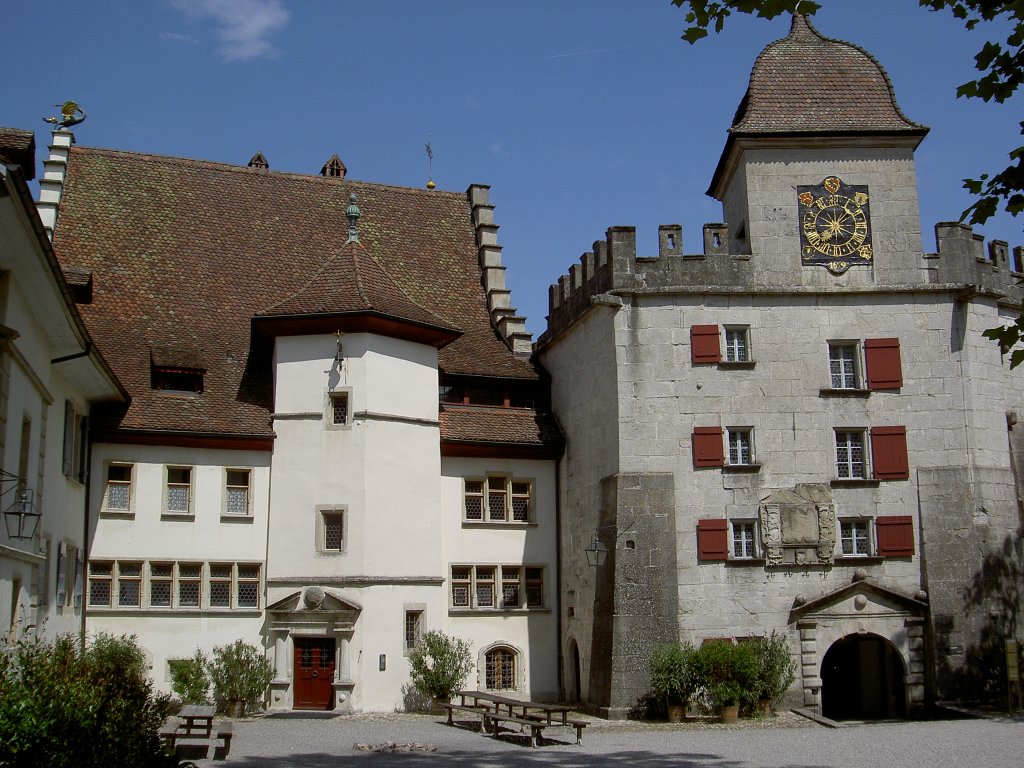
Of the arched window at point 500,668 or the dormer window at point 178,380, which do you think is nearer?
the dormer window at point 178,380

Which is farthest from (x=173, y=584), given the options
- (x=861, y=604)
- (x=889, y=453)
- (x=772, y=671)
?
(x=889, y=453)

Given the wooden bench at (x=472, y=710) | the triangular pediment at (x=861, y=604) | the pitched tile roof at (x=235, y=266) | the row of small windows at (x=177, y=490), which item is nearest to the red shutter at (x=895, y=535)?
the triangular pediment at (x=861, y=604)

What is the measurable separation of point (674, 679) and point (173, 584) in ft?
35.1

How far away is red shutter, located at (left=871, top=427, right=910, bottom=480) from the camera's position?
82.7ft

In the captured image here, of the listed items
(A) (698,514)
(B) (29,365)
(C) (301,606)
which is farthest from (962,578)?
(B) (29,365)

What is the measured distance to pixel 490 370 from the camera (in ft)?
95.7

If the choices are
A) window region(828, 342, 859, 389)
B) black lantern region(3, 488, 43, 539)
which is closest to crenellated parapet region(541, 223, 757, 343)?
window region(828, 342, 859, 389)

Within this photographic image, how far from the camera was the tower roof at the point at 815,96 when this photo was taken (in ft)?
86.6

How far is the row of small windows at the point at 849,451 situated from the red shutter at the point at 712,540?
1263mm

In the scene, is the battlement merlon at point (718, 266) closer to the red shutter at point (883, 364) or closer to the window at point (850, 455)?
the red shutter at point (883, 364)

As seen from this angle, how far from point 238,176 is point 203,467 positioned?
407 inches

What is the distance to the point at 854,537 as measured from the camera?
2508cm

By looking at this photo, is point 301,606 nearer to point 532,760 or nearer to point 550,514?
point 550,514

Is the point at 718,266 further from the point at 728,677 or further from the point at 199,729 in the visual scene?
the point at 199,729
